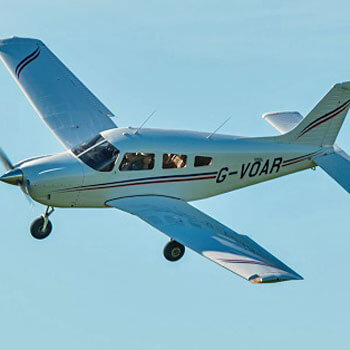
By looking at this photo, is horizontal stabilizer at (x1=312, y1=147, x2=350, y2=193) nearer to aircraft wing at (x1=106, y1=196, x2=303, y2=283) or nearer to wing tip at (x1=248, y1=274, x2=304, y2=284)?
aircraft wing at (x1=106, y1=196, x2=303, y2=283)

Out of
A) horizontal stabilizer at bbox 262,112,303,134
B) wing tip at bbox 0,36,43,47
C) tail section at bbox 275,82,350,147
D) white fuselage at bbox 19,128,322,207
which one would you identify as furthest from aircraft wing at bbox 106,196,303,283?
wing tip at bbox 0,36,43,47

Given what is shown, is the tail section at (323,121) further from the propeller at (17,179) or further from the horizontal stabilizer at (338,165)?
the propeller at (17,179)

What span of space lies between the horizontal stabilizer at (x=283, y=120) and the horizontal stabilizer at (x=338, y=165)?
1.89 m

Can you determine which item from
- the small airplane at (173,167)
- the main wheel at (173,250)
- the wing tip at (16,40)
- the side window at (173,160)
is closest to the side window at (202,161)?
the small airplane at (173,167)

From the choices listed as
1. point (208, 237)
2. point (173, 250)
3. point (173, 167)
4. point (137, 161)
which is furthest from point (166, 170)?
point (208, 237)

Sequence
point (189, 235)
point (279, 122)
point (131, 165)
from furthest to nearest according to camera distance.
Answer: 1. point (279, 122)
2. point (131, 165)
3. point (189, 235)

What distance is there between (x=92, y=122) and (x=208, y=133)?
4106 millimetres

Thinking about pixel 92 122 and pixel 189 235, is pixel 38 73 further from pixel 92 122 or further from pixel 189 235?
pixel 189 235

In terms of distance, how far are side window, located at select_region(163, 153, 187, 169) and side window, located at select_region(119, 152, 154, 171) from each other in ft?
1.43

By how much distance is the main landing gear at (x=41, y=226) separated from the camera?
29.9 m

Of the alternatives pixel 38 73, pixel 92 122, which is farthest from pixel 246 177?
pixel 38 73

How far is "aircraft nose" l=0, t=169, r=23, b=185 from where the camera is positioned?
1124 inches

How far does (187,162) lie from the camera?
2992cm

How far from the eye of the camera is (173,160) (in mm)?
29750
